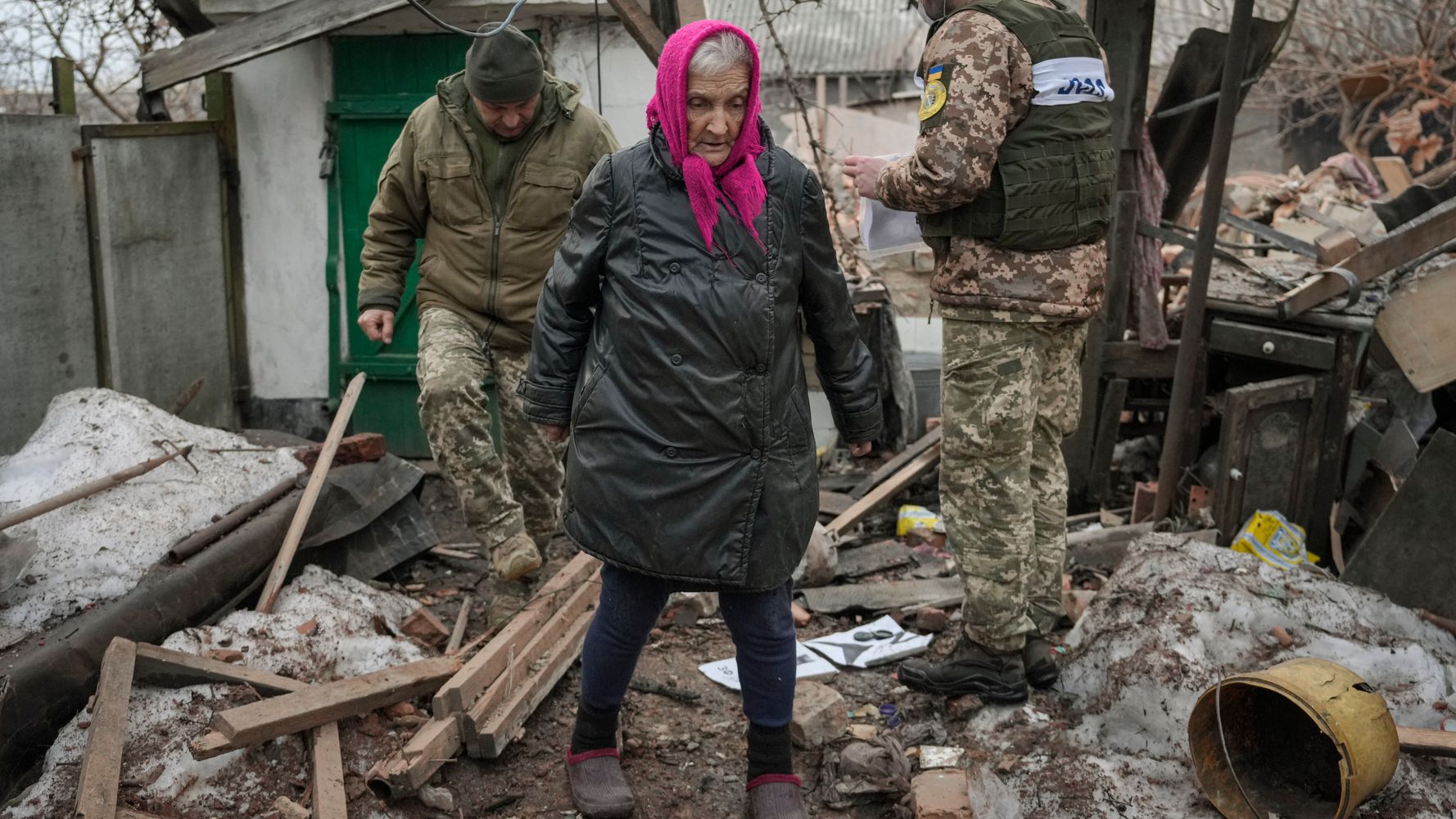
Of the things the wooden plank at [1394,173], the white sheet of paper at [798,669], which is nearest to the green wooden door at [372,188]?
the white sheet of paper at [798,669]

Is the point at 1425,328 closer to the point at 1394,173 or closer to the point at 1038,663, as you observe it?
the point at 1038,663

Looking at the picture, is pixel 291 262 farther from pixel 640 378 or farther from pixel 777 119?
pixel 777 119

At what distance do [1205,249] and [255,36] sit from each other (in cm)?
527

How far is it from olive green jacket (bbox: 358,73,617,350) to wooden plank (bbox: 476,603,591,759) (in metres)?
1.21

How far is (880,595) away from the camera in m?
5.22

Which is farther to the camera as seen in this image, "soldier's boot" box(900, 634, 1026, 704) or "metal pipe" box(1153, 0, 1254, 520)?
"metal pipe" box(1153, 0, 1254, 520)

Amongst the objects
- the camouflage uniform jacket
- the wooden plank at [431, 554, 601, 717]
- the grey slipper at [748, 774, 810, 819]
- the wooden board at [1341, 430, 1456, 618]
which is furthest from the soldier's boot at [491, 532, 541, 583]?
the wooden board at [1341, 430, 1456, 618]

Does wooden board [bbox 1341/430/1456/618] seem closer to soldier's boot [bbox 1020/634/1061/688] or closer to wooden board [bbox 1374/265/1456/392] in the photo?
wooden board [bbox 1374/265/1456/392]

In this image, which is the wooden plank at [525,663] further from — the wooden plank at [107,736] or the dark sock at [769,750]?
the wooden plank at [107,736]

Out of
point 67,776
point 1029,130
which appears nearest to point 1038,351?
point 1029,130

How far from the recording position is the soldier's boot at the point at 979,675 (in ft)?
13.3

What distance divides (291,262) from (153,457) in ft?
10.1

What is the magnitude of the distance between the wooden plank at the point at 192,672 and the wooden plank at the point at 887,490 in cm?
294

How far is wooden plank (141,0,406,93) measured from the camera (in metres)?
6.72
